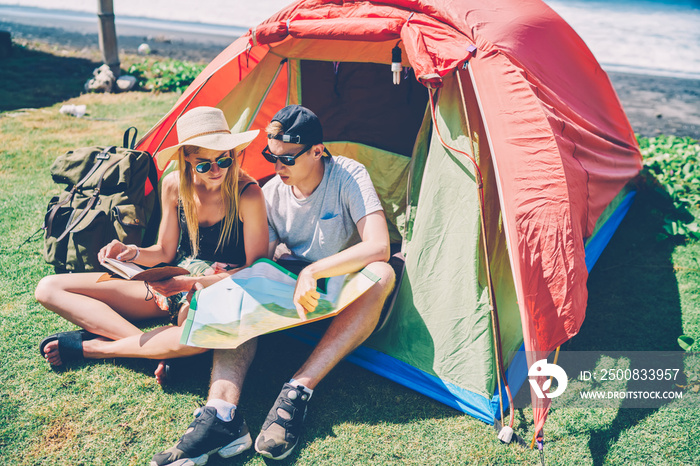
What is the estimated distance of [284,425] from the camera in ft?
7.25

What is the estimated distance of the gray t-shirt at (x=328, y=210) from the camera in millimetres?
2658

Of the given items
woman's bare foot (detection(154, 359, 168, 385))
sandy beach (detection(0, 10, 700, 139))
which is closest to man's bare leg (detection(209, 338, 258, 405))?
woman's bare foot (detection(154, 359, 168, 385))

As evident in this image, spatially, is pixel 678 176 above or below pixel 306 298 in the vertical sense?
below

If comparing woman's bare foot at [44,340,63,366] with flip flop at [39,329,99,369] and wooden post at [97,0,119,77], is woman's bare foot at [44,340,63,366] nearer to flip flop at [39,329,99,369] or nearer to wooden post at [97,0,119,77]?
flip flop at [39,329,99,369]

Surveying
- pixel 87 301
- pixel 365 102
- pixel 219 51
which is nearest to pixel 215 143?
pixel 87 301

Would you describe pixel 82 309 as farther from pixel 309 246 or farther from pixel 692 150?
pixel 692 150

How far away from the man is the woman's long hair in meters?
0.21

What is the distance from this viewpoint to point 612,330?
124 inches

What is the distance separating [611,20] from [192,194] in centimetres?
2520

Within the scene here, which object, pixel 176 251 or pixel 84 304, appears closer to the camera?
pixel 84 304

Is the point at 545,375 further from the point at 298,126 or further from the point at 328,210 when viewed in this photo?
the point at 298,126

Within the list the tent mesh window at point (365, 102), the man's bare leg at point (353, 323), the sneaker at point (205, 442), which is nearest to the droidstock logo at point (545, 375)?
the man's bare leg at point (353, 323)

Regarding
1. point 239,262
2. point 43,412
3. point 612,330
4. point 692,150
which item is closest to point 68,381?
point 43,412

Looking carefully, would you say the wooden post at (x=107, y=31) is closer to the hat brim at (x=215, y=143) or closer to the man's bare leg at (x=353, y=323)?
the hat brim at (x=215, y=143)
